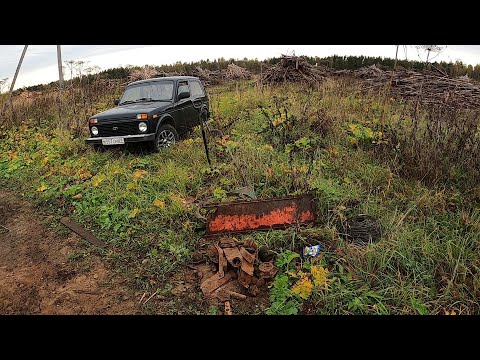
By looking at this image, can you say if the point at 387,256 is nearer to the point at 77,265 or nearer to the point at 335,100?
the point at 77,265

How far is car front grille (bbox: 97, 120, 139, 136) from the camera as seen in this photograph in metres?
6.58

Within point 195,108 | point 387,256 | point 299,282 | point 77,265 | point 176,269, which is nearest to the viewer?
point 299,282

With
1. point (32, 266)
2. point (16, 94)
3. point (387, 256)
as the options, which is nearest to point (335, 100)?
point (387, 256)

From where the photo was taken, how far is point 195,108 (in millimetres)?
7773

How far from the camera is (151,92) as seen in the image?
764cm

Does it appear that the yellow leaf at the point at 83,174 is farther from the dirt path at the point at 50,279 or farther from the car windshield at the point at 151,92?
the car windshield at the point at 151,92

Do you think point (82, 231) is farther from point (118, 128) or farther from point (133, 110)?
point (133, 110)

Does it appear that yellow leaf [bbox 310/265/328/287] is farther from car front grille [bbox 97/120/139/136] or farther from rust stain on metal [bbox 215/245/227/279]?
car front grille [bbox 97/120/139/136]

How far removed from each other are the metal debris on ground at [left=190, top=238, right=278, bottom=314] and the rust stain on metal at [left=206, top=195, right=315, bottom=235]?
475mm

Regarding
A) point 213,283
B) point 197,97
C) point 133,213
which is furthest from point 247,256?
point 197,97

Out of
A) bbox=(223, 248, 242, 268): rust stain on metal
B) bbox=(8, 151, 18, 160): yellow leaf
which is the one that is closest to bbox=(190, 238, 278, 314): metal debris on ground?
bbox=(223, 248, 242, 268): rust stain on metal

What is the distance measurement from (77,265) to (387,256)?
134 inches

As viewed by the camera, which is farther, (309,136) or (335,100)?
(335,100)

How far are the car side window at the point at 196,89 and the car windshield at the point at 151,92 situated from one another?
2.94 feet
